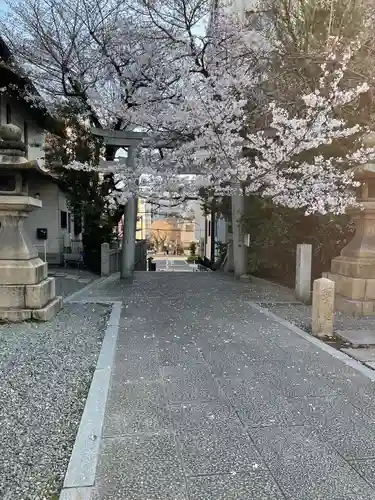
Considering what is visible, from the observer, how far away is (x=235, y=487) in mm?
2307

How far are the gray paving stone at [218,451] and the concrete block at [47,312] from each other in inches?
153

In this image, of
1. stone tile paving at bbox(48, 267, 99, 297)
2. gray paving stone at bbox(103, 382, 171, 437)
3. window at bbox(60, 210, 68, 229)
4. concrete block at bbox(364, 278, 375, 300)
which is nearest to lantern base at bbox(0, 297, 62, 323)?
gray paving stone at bbox(103, 382, 171, 437)

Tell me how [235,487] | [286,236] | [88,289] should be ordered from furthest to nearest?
[286,236] < [88,289] < [235,487]

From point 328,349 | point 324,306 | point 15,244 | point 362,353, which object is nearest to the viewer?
point 362,353

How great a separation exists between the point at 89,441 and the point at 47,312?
151 inches

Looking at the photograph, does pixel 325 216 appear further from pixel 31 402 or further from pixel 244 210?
pixel 31 402

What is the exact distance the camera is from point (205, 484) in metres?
2.34

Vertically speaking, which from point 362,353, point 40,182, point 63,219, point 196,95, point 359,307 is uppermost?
point 196,95

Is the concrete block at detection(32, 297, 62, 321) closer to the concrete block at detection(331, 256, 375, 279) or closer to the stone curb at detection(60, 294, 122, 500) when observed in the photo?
the stone curb at detection(60, 294, 122, 500)

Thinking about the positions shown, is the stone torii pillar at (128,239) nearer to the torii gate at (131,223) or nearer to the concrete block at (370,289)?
the torii gate at (131,223)

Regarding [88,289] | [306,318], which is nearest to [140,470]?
[306,318]

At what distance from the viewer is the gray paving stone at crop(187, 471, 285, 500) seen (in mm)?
2230

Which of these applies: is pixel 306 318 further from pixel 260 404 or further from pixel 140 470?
pixel 140 470

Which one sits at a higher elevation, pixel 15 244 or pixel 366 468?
pixel 15 244
